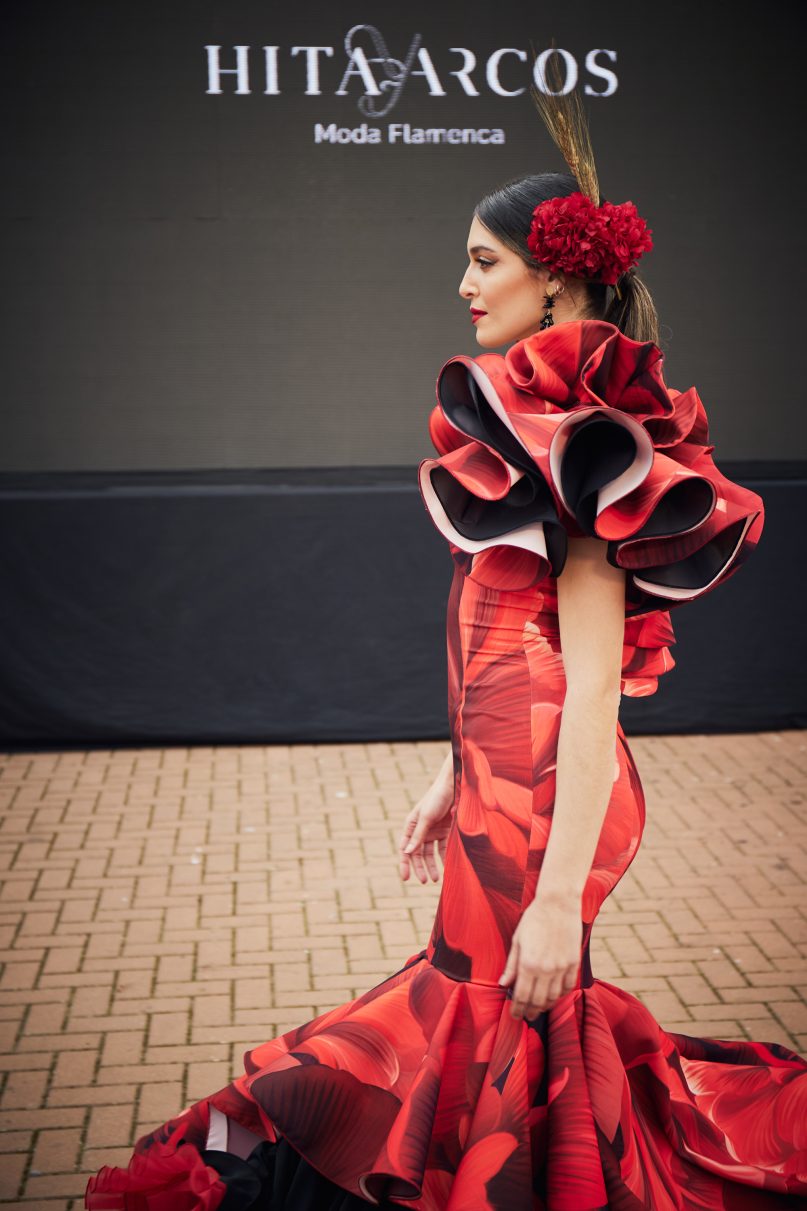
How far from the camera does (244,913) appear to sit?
4535 millimetres

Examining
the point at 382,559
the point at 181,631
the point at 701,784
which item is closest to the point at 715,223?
the point at 382,559

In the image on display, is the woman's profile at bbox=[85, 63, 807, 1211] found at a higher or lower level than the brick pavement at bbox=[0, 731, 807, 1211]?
higher

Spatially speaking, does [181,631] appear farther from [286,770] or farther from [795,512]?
[795,512]

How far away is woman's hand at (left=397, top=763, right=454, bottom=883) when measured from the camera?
2664 mm

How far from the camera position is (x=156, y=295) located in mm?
6066

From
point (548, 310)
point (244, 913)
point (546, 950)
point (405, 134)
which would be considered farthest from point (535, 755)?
point (405, 134)

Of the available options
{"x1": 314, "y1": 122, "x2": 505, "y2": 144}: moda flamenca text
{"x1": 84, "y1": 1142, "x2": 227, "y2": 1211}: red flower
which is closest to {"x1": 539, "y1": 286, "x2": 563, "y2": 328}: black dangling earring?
{"x1": 84, "y1": 1142, "x2": 227, "y2": 1211}: red flower

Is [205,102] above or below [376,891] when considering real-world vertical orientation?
above

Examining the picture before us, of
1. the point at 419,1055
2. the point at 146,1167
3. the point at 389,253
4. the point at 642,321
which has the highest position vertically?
the point at 389,253

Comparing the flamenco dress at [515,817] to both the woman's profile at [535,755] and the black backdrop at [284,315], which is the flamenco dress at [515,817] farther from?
the black backdrop at [284,315]

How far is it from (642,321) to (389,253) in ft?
13.3

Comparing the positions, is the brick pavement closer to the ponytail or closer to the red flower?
the red flower

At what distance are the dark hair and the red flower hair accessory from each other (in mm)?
73

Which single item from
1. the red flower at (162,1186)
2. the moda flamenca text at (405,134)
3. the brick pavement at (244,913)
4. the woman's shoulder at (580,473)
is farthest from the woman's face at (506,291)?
the moda flamenca text at (405,134)
